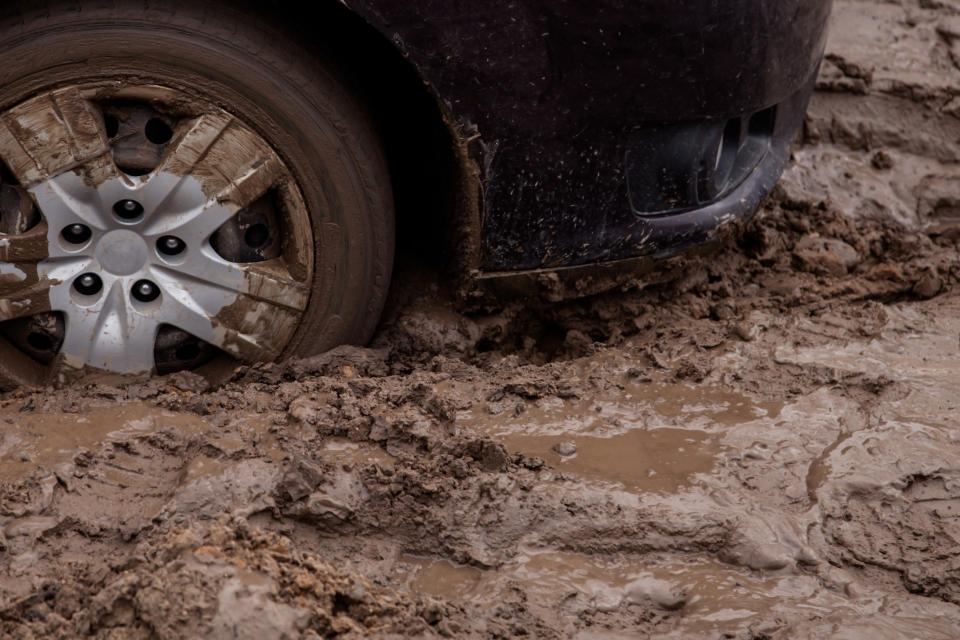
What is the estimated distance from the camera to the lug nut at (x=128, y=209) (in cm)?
244

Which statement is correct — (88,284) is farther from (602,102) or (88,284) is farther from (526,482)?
(602,102)

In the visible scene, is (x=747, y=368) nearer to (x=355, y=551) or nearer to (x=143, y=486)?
(x=355, y=551)

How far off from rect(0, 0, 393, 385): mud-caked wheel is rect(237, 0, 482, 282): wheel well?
0.20 feet

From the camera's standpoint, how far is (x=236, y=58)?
241 cm

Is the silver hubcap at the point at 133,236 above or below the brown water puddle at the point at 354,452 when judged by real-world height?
above

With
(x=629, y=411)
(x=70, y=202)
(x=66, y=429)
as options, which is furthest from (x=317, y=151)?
(x=629, y=411)

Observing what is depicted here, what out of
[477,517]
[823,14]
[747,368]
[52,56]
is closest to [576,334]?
[747,368]

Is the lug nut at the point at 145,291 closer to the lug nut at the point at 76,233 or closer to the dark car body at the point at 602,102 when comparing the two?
the lug nut at the point at 76,233

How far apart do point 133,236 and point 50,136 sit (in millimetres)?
303

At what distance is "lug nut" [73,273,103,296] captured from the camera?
2.47 m

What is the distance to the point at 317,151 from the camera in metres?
2.53

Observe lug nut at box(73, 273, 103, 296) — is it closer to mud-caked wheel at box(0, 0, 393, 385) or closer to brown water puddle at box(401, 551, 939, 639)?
mud-caked wheel at box(0, 0, 393, 385)

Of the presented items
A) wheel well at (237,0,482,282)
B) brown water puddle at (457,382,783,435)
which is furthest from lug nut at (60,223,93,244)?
brown water puddle at (457,382,783,435)

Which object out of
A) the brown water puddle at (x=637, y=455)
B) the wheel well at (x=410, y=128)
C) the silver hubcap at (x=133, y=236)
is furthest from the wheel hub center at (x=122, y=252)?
the brown water puddle at (x=637, y=455)
